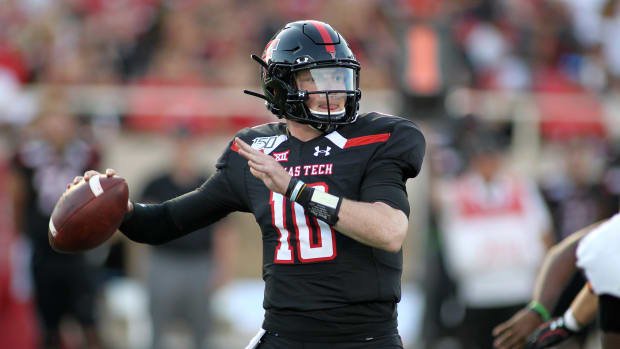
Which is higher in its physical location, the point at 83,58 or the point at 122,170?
the point at 83,58

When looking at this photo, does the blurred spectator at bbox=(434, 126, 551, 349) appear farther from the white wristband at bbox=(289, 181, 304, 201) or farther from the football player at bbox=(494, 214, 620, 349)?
the white wristband at bbox=(289, 181, 304, 201)

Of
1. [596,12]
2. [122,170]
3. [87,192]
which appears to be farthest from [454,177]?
[596,12]

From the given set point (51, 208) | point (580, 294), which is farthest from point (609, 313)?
point (51, 208)

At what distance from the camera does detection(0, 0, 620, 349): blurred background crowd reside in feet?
23.6

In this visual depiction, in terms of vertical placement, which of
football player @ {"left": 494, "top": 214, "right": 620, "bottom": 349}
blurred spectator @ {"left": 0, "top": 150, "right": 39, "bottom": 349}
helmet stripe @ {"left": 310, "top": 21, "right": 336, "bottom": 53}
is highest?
helmet stripe @ {"left": 310, "top": 21, "right": 336, "bottom": 53}

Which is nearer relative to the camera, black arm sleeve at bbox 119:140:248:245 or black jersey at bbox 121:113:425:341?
black jersey at bbox 121:113:425:341

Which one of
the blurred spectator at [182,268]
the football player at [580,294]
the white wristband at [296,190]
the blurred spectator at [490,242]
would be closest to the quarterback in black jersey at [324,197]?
the white wristband at [296,190]

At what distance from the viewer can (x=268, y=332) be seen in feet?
11.6

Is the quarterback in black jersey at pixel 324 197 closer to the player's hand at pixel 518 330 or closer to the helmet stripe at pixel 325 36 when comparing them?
the helmet stripe at pixel 325 36

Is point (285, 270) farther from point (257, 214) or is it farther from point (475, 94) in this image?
point (475, 94)

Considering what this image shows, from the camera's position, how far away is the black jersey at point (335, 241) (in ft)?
11.1

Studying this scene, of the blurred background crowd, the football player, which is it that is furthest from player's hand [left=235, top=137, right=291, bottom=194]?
the blurred background crowd

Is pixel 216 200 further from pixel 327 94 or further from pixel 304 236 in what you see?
pixel 327 94

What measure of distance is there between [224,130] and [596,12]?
545cm
